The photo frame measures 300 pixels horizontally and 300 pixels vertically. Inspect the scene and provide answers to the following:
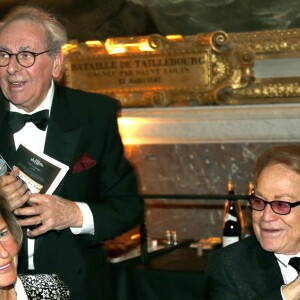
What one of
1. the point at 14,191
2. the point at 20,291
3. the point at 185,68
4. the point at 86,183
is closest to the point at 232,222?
the point at 185,68

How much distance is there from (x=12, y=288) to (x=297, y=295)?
3.11 feet

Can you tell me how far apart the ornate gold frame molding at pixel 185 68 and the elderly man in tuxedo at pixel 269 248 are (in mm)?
2573

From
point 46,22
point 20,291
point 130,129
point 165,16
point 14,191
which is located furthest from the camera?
point 130,129

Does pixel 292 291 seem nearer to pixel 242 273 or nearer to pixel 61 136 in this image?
pixel 242 273

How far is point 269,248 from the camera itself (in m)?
3.14

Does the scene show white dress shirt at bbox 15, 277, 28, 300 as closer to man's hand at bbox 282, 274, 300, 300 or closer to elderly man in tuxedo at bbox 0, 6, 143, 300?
elderly man in tuxedo at bbox 0, 6, 143, 300

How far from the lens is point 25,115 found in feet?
11.6

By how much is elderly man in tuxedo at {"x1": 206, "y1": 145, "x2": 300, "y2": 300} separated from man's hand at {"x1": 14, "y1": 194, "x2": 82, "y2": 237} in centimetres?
57

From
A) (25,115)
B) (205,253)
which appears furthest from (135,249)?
(25,115)

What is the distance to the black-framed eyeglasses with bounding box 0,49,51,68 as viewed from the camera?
342 cm

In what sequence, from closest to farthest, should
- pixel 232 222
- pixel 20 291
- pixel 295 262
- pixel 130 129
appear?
pixel 20 291 → pixel 295 262 → pixel 232 222 → pixel 130 129

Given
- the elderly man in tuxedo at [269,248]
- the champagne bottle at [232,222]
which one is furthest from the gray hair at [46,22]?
the champagne bottle at [232,222]

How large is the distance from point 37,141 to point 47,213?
1.25 ft

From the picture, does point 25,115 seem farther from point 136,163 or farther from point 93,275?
point 136,163
